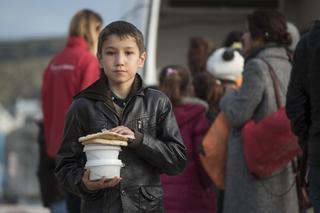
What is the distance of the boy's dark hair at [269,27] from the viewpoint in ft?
17.9

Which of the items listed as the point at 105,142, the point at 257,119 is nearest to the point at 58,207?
the point at 257,119

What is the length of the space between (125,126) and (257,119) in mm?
1810

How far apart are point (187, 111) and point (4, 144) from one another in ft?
26.8

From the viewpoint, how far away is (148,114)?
3818 millimetres

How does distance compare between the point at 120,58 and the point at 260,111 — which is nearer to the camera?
the point at 120,58

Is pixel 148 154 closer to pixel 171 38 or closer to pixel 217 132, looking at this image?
pixel 217 132

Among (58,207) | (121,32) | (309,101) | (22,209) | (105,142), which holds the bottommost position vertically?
(22,209)

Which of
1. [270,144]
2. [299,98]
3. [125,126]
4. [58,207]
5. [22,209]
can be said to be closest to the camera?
[125,126]

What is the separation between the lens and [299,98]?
4.39 meters

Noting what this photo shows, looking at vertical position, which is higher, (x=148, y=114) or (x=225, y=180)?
(x=148, y=114)

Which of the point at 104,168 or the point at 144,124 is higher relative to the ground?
the point at 144,124

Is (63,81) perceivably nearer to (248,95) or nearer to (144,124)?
(248,95)

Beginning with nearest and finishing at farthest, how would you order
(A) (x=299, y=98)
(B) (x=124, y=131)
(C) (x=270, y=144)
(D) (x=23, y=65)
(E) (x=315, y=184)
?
(B) (x=124, y=131) < (E) (x=315, y=184) < (A) (x=299, y=98) < (C) (x=270, y=144) < (D) (x=23, y=65)

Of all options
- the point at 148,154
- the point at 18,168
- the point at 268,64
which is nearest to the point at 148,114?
the point at 148,154
